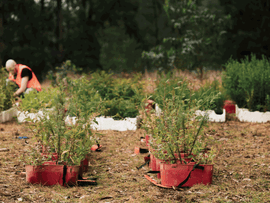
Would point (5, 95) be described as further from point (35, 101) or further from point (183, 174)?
point (183, 174)

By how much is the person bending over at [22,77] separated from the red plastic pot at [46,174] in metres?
4.12

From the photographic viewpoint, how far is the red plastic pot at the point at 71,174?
302cm

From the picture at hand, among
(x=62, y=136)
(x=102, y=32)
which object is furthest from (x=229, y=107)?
(x=102, y=32)

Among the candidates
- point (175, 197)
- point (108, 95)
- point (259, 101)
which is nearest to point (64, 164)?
point (175, 197)

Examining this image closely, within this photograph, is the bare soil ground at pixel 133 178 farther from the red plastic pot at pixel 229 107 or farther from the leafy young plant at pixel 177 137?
the red plastic pot at pixel 229 107

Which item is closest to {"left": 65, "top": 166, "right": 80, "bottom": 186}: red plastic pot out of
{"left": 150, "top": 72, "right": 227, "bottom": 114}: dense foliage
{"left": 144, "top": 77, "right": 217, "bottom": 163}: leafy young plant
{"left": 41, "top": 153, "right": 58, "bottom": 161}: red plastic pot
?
{"left": 41, "top": 153, "right": 58, "bottom": 161}: red plastic pot

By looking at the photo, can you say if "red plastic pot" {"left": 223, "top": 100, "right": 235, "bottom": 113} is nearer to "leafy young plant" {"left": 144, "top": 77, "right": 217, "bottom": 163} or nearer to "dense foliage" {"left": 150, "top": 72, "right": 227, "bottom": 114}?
"dense foliage" {"left": 150, "top": 72, "right": 227, "bottom": 114}

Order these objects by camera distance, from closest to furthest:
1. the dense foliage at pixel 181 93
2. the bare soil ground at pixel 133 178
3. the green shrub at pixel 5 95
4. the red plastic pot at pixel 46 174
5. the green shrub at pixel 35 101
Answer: the bare soil ground at pixel 133 178 < the red plastic pot at pixel 46 174 < the dense foliage at pixel 181 93 < the green shrub at pixel 35 101 < the green shrub at pixel 5 95

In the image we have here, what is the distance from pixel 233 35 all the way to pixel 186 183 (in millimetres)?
17314

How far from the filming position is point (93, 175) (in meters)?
3.49

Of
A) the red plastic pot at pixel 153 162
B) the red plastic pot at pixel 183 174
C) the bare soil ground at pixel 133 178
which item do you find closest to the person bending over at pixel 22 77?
the bare soil ground at pixel 133 178

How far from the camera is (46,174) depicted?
9.93 feet

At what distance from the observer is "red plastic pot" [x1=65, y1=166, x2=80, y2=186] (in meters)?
3.02

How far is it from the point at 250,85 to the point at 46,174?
489 cm
